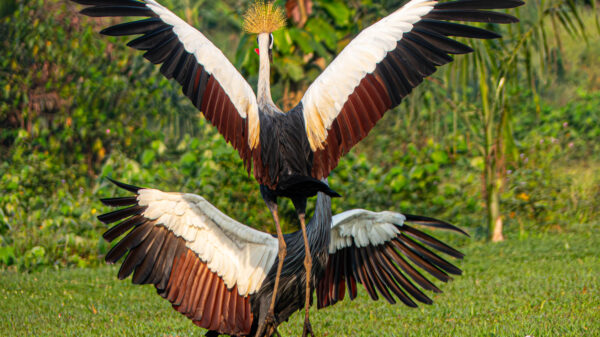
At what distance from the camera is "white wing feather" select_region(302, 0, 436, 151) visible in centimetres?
378

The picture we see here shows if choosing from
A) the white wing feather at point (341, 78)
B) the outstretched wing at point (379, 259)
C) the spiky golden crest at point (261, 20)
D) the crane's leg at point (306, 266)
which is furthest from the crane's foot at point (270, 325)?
the spiky golden crest at point (261, 20)

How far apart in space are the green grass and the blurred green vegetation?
1253 mm

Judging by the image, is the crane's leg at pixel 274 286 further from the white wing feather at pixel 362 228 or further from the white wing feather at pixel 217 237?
the white wing feather at pixel 362 228

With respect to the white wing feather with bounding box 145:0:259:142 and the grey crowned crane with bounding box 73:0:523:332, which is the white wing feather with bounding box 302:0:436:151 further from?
the white wing feather with bounding box 145:0:259:142

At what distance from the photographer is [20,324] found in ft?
17.4

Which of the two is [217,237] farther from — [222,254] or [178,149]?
[178,149]

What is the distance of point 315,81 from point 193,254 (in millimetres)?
1263

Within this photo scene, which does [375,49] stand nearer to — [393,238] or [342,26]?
[393,238]

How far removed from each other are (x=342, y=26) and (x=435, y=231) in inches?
117

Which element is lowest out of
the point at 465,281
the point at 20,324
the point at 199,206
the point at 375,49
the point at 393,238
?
the point at 465,281

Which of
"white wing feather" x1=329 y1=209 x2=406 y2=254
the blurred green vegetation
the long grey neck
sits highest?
the long grey neck

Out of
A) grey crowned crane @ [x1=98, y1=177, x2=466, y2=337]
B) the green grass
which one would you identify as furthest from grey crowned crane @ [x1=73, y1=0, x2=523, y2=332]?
the green grass

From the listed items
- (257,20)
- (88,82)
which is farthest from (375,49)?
(88,82)

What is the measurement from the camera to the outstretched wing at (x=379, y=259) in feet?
14.7
